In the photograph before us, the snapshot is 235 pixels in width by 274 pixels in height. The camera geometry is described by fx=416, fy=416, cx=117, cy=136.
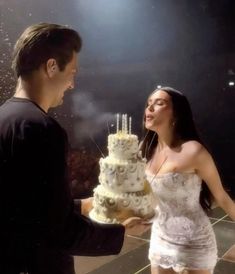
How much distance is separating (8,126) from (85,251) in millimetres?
562

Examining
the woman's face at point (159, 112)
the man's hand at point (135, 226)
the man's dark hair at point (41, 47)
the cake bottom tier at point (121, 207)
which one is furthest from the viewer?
the woman's face at point (159, 112)

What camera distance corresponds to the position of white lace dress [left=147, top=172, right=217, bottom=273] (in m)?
2.51

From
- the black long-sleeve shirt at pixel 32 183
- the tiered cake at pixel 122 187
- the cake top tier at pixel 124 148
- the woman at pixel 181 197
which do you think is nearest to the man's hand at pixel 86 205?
the tiered cake at pixel 122 187

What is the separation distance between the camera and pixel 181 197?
2545mm

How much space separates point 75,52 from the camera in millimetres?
1580

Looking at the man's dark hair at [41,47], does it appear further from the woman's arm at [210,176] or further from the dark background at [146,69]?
the dark background at [146,69]

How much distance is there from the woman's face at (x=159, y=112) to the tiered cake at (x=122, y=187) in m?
0.35

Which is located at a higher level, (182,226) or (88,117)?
(182,226)

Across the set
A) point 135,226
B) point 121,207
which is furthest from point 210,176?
point 135,226

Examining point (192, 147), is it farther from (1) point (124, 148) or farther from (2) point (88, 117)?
(2) point (88, 117)

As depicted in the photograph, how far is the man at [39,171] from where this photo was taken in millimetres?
1389

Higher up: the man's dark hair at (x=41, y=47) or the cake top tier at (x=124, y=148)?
the man's dark hair at (x=41, y=47)

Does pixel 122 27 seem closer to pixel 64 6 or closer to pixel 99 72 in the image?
pixel 99 72

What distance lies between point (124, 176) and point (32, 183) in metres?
0.88
